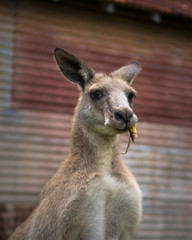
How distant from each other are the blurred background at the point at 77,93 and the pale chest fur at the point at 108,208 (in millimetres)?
6049

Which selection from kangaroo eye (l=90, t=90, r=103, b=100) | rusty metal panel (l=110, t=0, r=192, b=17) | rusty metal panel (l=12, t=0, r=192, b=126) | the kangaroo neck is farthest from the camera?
rusty metal panel (l=110, t=0, r=192, b=17)

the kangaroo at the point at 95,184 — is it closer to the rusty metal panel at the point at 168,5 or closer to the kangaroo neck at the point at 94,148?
the kangaroo neck at the point at 94,148

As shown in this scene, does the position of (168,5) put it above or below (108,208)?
above

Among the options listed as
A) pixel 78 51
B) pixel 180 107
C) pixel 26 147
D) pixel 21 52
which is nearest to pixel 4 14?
pixel 21 52

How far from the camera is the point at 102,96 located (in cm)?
512

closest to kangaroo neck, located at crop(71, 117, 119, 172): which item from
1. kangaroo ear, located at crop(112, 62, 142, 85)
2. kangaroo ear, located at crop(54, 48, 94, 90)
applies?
kangaroo ear, located at crop(54, 48, 94, 90)

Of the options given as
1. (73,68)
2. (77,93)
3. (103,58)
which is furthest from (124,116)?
(103,58)

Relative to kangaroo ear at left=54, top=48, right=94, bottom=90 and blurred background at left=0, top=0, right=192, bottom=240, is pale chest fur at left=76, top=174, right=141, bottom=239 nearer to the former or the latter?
kangaroo ear at left=54, top=48, right=94, bottom=90

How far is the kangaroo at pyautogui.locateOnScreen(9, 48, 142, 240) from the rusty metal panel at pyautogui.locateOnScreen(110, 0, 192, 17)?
6.35 metres

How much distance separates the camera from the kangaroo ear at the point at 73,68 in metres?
5.38

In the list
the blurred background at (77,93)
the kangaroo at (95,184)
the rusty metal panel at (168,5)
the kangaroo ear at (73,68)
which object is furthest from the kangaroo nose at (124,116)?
the rusty metal panel at (168,5)

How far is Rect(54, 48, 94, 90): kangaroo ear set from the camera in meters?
5.38

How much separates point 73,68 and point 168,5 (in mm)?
6908

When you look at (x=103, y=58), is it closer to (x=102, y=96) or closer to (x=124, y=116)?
(x=102, y=96)
